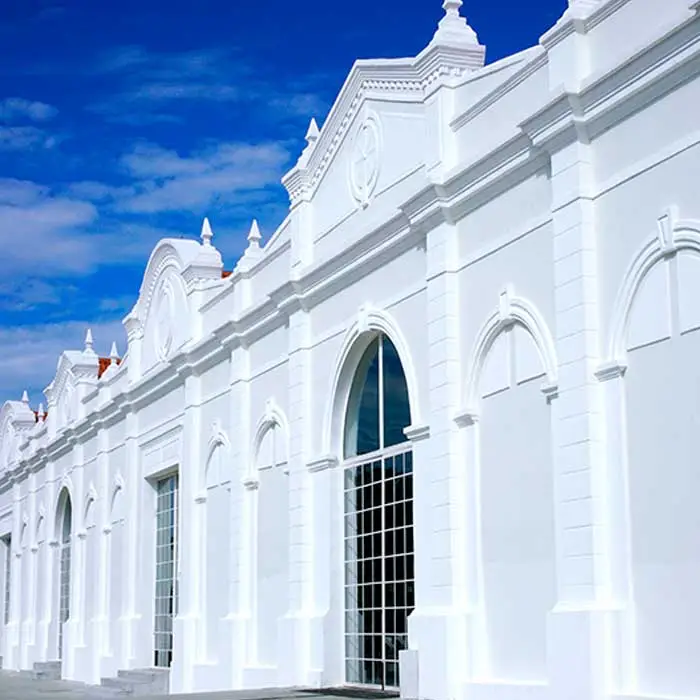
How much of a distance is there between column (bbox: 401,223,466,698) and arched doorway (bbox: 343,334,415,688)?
3.17 feet

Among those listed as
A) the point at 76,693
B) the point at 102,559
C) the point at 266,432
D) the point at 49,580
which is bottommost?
the point at 76,693

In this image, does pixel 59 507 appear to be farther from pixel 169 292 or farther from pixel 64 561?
pixel 169 292

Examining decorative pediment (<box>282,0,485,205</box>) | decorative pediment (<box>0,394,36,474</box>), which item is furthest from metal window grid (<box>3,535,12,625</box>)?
decorative pediment (<box>282,0,485,205</box>)

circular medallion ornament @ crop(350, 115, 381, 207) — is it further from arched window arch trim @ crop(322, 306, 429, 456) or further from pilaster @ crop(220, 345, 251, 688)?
pilaster @ crop(220, 345, 251, 688)

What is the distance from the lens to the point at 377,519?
18.5 meters

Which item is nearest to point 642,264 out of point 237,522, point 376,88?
point 376,88

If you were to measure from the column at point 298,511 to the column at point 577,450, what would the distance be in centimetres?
674

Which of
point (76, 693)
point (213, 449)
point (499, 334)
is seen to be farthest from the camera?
point (76, 693)

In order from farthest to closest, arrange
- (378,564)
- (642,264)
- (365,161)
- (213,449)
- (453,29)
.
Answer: (213,449) < (365,161) < (378,564) < (453,29) < (642,264)

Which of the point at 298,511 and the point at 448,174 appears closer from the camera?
the point at 448,174

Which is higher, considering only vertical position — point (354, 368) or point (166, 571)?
point (354, 368)

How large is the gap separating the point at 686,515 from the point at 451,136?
634 cm

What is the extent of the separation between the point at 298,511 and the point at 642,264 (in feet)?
28.6

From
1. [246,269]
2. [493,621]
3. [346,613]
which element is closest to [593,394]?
[493,621]
